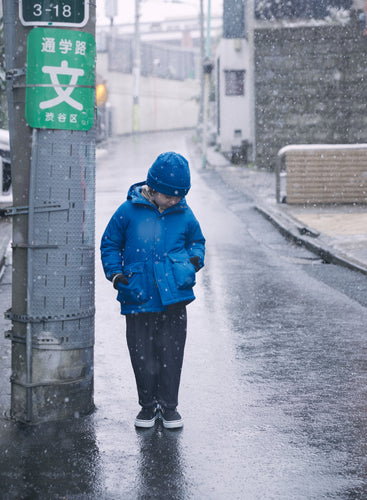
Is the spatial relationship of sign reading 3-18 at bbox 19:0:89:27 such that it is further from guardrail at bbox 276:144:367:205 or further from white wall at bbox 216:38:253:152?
white wall at bbox 216:38:253:152

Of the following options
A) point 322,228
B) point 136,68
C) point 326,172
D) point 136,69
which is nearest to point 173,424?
point 322,228

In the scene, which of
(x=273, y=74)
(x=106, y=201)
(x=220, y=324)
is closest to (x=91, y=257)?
(x=220, y=324)

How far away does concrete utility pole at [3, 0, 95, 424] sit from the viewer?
14.9ft

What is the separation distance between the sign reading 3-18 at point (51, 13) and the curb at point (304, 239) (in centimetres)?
628

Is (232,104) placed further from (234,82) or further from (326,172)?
(326,172)

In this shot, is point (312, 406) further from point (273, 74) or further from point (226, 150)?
point (226, 150)

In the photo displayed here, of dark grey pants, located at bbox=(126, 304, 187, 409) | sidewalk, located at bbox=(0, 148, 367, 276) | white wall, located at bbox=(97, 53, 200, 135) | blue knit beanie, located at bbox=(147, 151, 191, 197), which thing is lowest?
dark grey pants, located at bbox=(126, 304, 187, 409)

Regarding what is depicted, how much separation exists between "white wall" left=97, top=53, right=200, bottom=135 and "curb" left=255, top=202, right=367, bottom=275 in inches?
1477

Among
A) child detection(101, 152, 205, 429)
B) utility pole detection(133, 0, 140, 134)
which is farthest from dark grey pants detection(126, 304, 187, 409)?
utility pole detection(133, 0, 140, 134)

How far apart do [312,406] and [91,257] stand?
1699 millimetres

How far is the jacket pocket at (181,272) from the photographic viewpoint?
15.0 feet

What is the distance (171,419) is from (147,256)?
99 cm

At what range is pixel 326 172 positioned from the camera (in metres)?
16.5

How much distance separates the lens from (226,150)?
3591 centimetres
